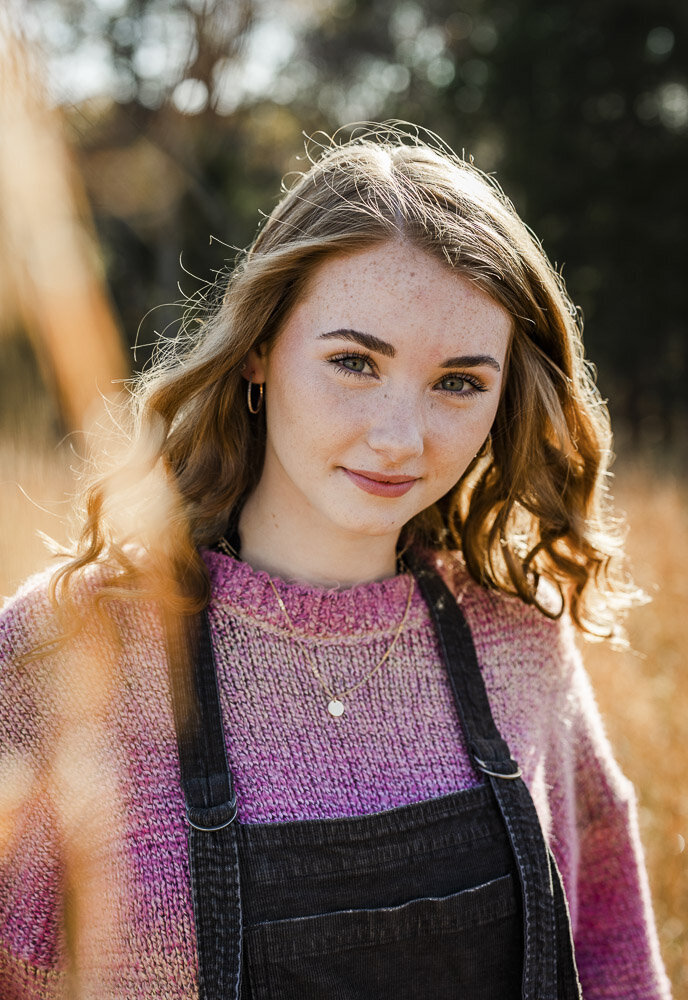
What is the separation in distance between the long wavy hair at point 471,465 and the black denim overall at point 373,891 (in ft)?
0.70

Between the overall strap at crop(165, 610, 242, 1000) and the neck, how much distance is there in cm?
26

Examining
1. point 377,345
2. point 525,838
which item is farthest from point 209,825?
point 377,345

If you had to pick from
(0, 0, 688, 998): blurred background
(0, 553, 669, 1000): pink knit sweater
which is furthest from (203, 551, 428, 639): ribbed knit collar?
A: (0, 0, 688, 998): blurred background

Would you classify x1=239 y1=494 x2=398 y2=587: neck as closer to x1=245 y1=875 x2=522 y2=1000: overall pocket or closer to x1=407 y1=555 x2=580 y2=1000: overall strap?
x1=407 y1=555 x2=580 y2=1000: overall strap

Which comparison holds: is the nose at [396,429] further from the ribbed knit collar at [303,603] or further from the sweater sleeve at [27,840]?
the sweater sleeve at [27,840]

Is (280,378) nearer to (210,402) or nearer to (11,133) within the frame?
(210,402)

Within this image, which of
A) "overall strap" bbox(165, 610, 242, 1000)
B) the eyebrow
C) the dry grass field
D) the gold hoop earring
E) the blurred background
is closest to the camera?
"overall strap" bbox(165, 610, 242, 1000)

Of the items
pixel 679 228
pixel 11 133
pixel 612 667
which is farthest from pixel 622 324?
pixel 11 133

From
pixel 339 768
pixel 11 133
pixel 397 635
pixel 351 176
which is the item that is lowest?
pixel 339 768

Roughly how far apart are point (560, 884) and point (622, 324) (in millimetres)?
10361

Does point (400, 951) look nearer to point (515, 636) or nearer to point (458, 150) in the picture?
point (515, 636)

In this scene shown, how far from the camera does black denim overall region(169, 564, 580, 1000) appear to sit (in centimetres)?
120

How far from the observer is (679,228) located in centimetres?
1023

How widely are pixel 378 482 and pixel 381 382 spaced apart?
0.15m
